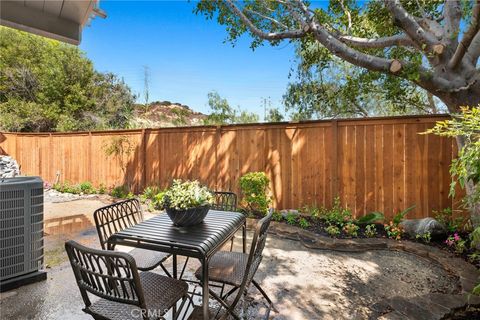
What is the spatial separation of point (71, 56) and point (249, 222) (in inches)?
492

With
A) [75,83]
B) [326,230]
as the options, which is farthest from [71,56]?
[326,230]

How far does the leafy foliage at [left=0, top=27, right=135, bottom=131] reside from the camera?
11162 millimetres

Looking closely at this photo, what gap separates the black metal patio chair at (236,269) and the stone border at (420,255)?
1.09m

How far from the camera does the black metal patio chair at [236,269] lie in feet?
5.78

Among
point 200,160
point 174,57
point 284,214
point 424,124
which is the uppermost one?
point 174,57

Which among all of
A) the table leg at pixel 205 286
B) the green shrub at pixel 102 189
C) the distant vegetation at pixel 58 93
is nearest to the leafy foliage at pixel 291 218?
the table leg at pixel 205 286

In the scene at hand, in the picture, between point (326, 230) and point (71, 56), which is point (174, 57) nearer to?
point (71, 56)

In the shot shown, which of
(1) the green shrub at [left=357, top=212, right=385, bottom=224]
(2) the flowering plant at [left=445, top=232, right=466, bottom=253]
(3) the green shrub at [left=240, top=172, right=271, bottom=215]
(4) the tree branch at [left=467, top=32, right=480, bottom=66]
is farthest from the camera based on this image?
(3) the green shrub at [left=240, top=172, right=271, bottom=215]

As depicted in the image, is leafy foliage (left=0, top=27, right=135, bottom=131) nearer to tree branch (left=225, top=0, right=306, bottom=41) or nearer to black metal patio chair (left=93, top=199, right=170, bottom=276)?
tree branch (left=225, top=0, right=306, bottom=41)

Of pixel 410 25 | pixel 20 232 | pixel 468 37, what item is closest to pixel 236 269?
pixel 20 232

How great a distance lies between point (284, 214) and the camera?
4602 millimetres

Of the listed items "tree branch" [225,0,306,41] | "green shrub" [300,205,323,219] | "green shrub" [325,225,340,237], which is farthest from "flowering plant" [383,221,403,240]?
"tree branch" [225,0,306,41]

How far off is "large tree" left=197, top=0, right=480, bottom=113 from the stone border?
1827 mm

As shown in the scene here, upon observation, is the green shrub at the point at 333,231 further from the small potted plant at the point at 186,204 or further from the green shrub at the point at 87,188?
the green shrub at the point at 87,188
